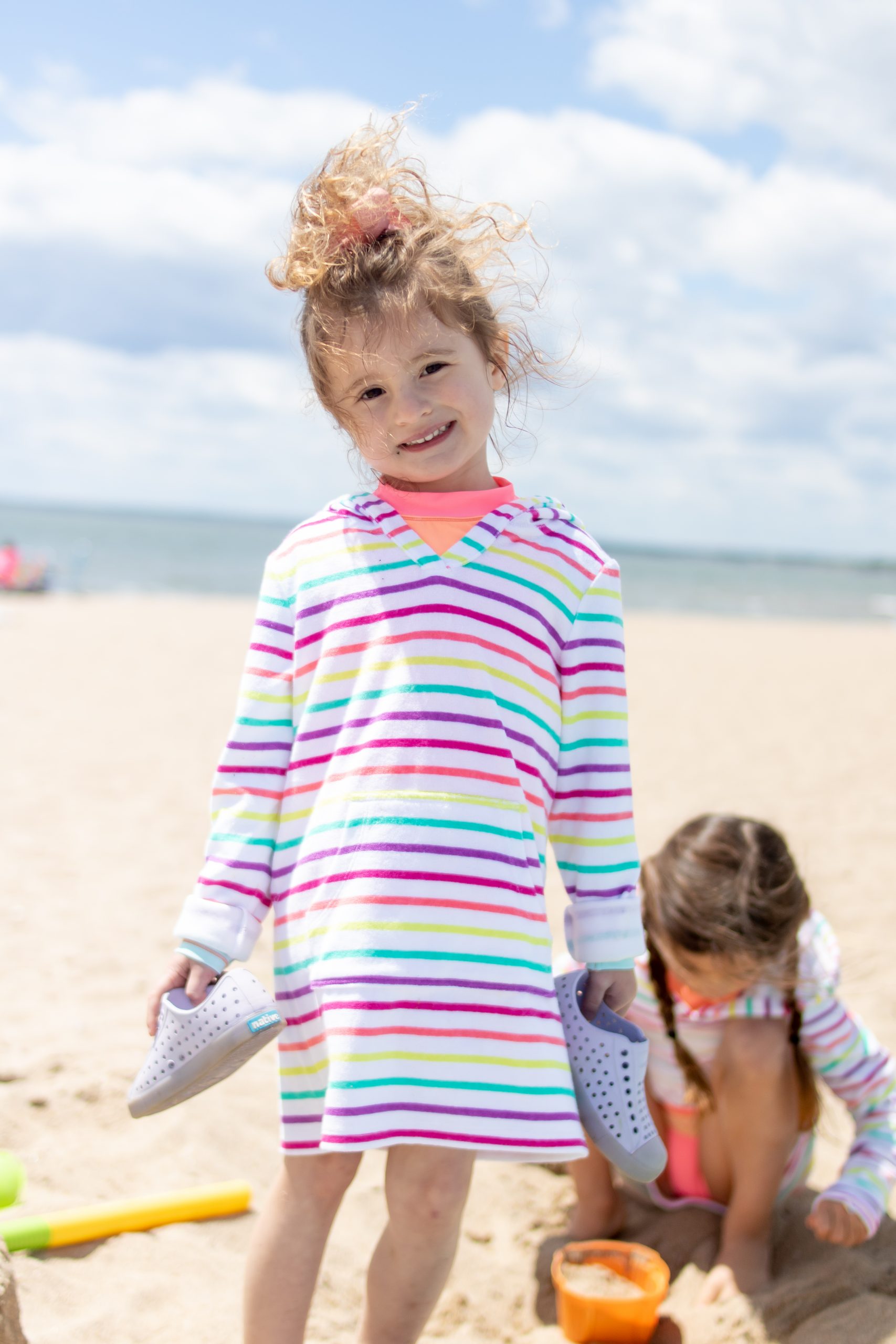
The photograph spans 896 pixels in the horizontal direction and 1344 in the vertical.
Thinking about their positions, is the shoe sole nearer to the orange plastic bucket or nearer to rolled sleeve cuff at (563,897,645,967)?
rolled sleeve cuff at (563,897,645,967)

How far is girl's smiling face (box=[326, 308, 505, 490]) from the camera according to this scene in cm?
170

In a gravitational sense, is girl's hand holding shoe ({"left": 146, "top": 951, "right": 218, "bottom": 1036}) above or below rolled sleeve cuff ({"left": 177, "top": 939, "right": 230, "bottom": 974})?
below

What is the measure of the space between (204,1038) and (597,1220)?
3.88 feet

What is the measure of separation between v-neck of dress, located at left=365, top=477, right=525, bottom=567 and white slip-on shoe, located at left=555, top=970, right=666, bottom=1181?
69cm

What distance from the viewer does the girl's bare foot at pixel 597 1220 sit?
2.34 metres

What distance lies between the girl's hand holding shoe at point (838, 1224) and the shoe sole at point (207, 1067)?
3.79 feet

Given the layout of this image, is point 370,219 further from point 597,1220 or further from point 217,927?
point 597,1220

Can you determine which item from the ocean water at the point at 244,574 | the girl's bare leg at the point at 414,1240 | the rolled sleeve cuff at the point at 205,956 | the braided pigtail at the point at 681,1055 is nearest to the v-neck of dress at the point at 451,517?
the rolled sleeve cuff at the point at 205,956

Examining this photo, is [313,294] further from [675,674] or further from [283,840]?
[675,674]

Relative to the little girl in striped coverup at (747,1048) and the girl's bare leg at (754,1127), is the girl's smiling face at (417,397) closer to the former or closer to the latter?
→ the little girl in striped coverup at (747,1048)

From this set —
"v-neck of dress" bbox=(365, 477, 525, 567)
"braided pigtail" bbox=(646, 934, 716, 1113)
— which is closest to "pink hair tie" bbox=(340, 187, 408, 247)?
"v-neck of dress" bbox=(365, 477, 525, 567)

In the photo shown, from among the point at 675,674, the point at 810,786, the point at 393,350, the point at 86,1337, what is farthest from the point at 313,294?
the point at 675,674

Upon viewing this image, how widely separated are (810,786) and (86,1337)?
5115 mm

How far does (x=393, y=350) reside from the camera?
1.69 metres
